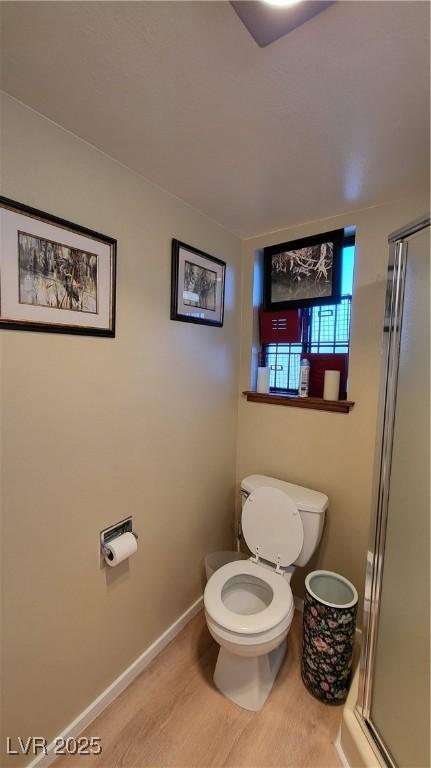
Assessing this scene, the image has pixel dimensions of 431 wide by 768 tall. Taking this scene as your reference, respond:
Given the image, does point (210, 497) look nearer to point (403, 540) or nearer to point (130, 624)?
point (130, 624)

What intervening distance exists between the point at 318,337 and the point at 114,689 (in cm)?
207

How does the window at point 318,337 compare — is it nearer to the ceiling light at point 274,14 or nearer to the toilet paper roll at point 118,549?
the ceiling light at point 274,14

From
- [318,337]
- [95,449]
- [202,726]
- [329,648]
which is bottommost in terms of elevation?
[202,726]

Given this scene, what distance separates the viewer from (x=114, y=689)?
135 cm

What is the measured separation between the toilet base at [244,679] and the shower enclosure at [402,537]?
40 centimetres

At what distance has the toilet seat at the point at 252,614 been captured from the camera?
1.24 m

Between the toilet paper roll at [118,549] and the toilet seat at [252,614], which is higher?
the toilet paper roll at [118,549]

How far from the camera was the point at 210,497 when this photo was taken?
188 cm

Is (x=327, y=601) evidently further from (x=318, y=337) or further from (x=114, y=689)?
(x=318, y=337)

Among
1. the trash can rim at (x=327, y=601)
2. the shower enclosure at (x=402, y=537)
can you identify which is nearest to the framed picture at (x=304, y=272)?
the shower enclosure at (x=402, y=537)

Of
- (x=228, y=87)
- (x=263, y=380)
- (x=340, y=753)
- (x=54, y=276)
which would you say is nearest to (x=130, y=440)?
(x=54, y=276)

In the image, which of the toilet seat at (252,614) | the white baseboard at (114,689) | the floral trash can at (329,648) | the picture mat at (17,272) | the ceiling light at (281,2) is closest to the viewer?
the ceiling light at (281,2)

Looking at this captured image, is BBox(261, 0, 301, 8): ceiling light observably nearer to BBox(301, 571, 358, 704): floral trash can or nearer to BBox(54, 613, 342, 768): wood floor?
BBox(301, 571, 358, 704): floral trash can

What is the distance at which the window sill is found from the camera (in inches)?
64.3
